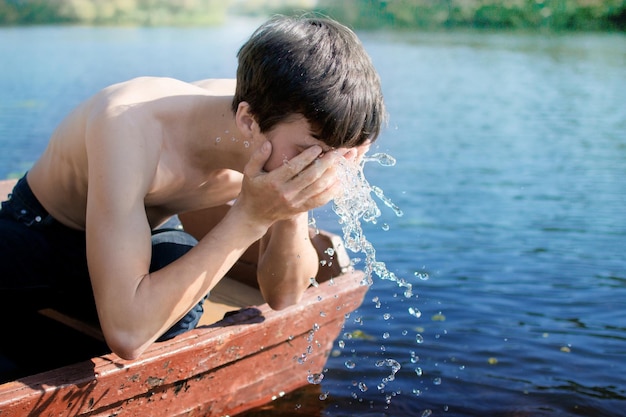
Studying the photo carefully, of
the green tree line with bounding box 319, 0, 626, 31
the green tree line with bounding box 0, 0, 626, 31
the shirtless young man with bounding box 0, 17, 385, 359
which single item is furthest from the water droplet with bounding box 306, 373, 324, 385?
the green tree line with bounding box 319, 0, 626, 31

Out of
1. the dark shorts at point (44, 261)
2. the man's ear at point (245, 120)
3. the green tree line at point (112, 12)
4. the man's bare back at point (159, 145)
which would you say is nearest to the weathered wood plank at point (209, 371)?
the dark shorts at point (44, 261)

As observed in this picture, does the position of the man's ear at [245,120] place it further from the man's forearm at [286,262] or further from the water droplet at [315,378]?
the water droplet at [315,378]

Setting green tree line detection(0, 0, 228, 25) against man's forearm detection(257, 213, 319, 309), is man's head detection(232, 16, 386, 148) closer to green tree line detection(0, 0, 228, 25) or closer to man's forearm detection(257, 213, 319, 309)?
man's forearm detection(257, 213, 319, 309)

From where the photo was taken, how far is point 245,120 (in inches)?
102

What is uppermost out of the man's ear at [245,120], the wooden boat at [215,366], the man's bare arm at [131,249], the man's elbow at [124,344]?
the man's ear at [245,120]

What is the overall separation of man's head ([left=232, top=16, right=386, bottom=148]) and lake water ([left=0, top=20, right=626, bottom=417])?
1564 mm

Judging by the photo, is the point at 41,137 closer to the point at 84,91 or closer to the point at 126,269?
the point at 84,91

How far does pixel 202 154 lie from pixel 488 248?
3.75 metres

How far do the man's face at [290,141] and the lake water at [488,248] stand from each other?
4.98 ft

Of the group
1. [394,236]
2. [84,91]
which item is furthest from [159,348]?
[84,91]

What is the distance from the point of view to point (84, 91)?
1586 centimetres

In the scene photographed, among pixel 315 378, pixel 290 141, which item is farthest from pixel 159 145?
pixel 315 378

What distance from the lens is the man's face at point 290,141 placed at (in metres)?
2.46

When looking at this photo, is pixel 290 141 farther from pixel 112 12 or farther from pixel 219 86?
pixel 112 12
